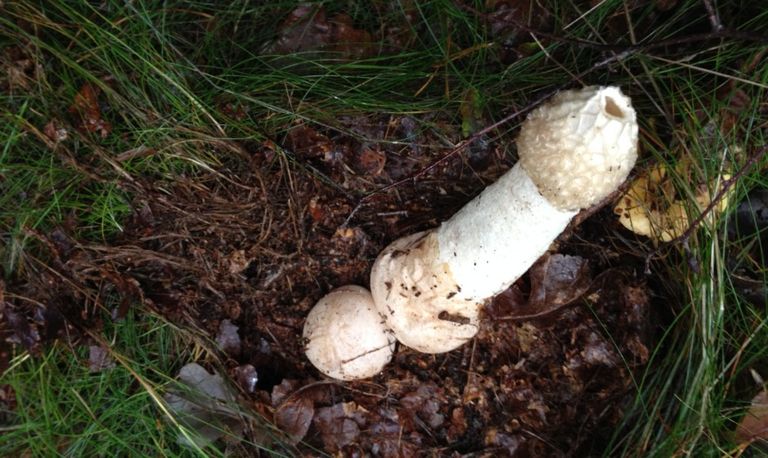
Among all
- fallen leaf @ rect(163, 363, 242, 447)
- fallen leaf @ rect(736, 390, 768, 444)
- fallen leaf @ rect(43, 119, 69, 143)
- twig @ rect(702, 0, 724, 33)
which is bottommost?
fallen leaf @ rect(163, 363, 242, 447)

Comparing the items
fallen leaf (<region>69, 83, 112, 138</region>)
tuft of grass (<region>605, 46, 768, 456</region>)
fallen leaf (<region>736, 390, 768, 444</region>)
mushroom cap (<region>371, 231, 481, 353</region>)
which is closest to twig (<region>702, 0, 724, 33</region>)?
tuft of grass (<region>605, 46, 768, 456</region>)

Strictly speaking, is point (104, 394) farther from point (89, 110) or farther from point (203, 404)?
point (89, 110)

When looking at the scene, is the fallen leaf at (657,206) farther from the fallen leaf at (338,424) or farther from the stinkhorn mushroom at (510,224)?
the fallen leaf at (338,424)

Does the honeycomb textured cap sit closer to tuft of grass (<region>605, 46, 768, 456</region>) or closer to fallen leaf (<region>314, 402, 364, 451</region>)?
tuft of grass (<region>605, 46, 768, 456</region>)

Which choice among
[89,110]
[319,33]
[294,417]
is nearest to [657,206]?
[319,33]

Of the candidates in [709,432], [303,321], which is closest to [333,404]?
[303,321]

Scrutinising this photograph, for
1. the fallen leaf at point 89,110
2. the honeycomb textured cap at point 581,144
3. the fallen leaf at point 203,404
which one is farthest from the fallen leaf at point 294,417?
the honeycomb textured cap at point 581,144
